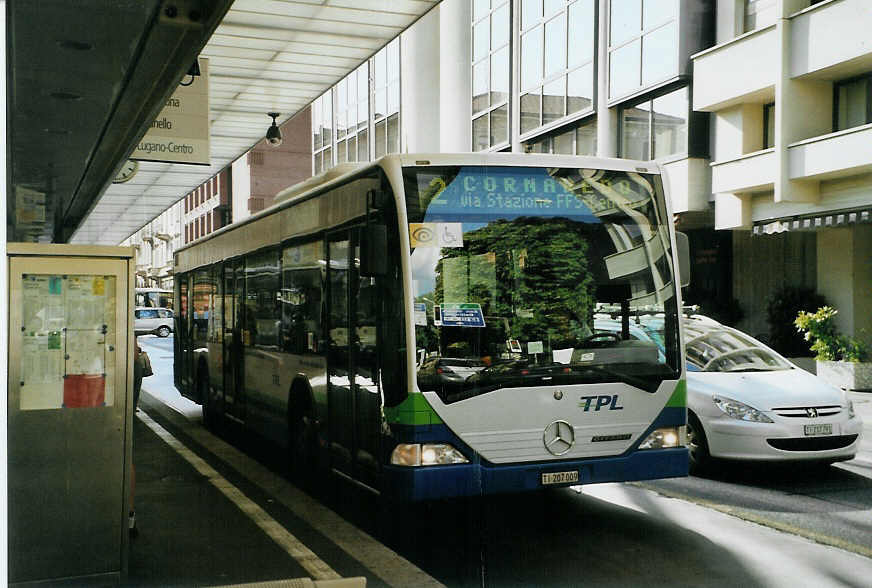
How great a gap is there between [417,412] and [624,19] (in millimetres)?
20612

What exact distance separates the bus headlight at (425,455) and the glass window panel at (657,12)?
18912 mm

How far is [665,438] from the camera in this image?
7.00 meters

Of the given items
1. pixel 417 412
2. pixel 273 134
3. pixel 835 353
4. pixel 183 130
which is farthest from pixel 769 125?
pixel 417 412

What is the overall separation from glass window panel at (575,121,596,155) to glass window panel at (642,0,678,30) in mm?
3567

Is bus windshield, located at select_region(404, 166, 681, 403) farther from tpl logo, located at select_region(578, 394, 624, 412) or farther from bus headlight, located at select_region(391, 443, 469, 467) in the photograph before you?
bus headlight, located at select_region(391, 443, 469, 467)

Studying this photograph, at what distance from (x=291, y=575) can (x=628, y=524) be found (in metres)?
3.02

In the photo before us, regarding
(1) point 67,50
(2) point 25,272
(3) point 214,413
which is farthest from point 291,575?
(3) point 214,413

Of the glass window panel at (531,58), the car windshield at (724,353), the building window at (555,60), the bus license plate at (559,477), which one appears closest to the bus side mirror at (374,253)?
the bus license plate at (559,477)

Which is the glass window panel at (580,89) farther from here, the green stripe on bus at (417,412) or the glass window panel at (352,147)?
the green stripe on bus at (417,412)

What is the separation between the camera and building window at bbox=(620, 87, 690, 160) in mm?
23406

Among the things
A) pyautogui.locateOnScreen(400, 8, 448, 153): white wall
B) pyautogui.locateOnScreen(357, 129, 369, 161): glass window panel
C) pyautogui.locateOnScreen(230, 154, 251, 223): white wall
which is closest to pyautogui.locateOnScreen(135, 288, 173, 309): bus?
pyautogui.locateOnScreen(230, 154, 251, 223): white wall

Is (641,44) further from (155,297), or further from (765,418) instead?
(155,297)

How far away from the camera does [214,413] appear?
12922 millimetres

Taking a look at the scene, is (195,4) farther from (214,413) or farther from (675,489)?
(214,413)
